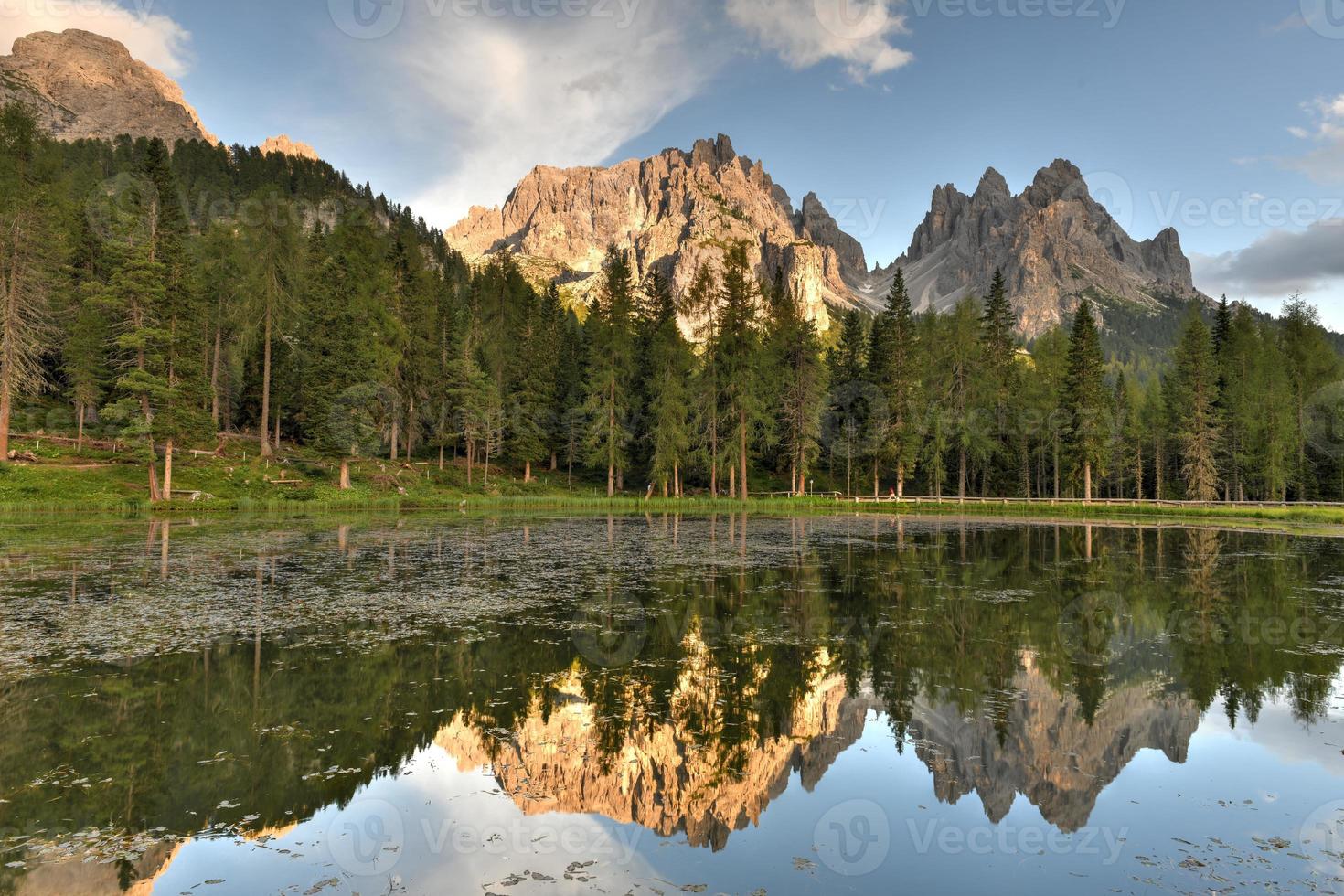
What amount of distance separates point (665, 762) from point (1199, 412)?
77.0m

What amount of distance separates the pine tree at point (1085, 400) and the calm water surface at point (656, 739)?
5197 centimetres

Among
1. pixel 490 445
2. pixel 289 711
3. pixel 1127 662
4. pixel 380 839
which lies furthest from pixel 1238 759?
pixel 490 445

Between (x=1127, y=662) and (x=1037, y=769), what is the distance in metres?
6.34

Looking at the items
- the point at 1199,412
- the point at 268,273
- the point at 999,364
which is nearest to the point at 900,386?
the point at 999,364

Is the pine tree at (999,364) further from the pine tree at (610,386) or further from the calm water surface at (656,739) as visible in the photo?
the calm water surface at (656,739)

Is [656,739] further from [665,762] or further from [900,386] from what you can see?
[900,386]

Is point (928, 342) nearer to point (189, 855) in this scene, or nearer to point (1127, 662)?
point (1127, 662)

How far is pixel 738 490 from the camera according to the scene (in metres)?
80.2

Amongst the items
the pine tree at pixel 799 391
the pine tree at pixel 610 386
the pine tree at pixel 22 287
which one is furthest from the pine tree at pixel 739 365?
the pine tree at pixel 22 287

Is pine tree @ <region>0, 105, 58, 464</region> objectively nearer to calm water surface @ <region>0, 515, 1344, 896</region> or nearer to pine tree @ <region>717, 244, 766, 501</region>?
calm water surface @ <region>0, 515, 1344, 896</region>

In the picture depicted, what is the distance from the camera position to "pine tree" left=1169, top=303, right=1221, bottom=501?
66000 mm

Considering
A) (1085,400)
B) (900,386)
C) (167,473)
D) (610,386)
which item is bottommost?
(167,473)

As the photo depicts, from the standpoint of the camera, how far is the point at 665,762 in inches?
356

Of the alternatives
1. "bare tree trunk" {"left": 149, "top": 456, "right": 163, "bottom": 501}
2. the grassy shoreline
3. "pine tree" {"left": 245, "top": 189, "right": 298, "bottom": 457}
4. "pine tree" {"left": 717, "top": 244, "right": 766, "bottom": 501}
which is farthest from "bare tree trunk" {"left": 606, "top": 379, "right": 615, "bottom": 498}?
"bare tree trunk" {"left": 149, "top": 456, "right": 163, "bottom": 501}
